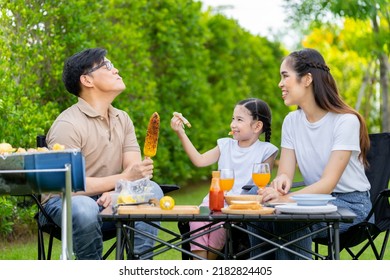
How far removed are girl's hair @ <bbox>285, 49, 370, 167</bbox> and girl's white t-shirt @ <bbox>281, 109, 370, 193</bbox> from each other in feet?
0.16

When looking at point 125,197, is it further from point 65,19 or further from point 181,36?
point 181,36

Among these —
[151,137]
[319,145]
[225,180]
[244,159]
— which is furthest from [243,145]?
[225,180]

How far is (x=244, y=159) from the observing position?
441 cm

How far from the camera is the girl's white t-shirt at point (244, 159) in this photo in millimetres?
4379

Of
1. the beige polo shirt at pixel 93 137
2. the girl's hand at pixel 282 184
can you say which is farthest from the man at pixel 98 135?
the girl's hand at pixel 282 184

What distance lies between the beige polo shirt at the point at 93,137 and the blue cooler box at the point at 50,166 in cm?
77

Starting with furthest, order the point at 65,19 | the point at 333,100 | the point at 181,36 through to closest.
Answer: the point at 181,36 < the point at 65,19 < the point at 333,100

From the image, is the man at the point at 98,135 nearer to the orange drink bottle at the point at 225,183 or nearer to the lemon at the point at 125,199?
the lemon at the point at 125,199

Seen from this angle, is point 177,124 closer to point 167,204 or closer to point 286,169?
point 286,169

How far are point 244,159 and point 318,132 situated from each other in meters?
0.53

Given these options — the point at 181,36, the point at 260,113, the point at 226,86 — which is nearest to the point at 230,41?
the point at 226,86

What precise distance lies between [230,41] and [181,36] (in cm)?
194

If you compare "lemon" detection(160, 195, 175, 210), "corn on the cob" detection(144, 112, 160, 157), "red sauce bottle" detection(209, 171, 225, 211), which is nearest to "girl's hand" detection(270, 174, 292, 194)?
"red sauce bottle" detection(209, 171, 225, 211)
